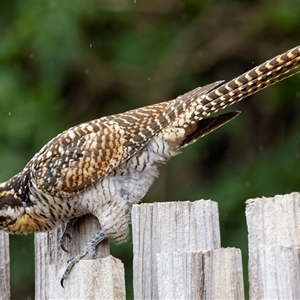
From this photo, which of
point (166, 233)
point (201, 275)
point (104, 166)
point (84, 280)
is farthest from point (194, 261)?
point (104, 166)

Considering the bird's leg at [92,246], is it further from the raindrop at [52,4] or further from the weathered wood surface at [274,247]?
the raindrop at [52,4]

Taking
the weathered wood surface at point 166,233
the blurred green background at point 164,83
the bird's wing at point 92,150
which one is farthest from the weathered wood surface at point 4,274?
the blurred green background at point 164,83

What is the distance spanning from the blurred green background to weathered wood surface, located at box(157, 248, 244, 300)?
3.63 m

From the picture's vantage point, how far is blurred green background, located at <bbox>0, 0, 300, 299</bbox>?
18.3 feet

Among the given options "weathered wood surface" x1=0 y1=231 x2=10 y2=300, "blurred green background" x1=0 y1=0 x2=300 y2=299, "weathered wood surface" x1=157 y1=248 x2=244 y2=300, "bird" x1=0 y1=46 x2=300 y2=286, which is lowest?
"weathered wood surface" x1=157 y1=248 x2=244 y2=300

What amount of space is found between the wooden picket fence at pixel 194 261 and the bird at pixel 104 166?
1031 millimetres

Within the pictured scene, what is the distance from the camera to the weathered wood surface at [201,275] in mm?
1756

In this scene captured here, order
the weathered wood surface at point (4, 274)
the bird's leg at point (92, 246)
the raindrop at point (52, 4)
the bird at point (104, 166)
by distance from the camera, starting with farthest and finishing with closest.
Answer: the raindrop at point (52, 4), the bird at point (104, 166), the bird's leg at point (92, 246), the weathered wood surface at point (4, 274)

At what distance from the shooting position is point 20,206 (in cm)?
341

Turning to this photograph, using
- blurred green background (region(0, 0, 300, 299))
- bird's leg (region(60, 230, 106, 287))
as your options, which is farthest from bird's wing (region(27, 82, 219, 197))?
blurred green background (region(0, 0, 300, 299))

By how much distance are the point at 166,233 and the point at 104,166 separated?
1.38 m

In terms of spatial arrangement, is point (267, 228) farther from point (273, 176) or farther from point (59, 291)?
point (273, 176)

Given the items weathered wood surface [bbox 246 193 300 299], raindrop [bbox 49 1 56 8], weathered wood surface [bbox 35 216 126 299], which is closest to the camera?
weathered wood surface [bbox 246 193 300 299]

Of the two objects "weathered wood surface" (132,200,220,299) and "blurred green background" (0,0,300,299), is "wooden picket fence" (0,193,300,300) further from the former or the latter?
"blurred green background" (0,0,300,299)
